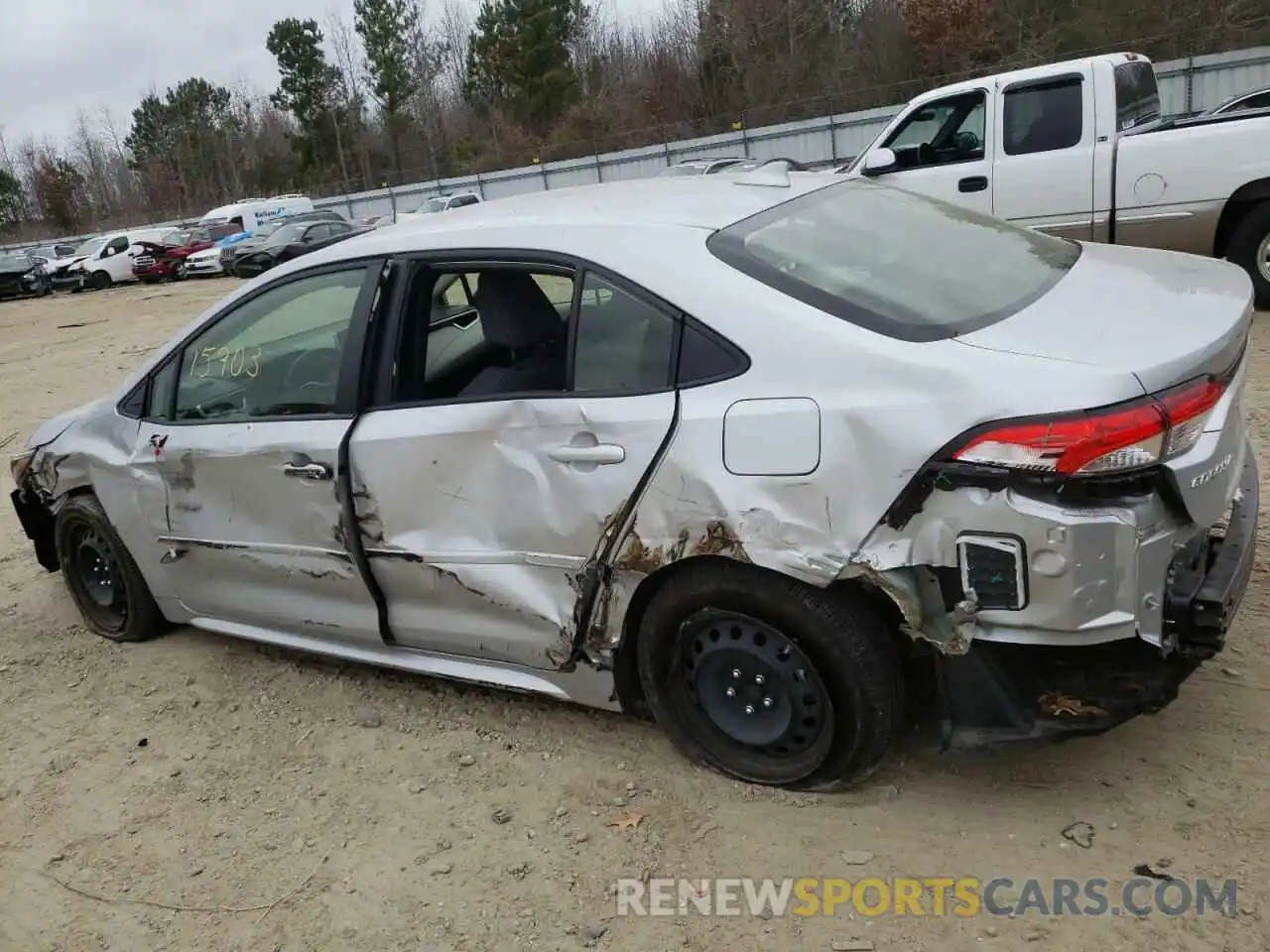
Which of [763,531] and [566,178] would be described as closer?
[763,531]

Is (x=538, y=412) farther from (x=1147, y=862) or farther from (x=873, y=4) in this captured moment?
(x=873, y=4)

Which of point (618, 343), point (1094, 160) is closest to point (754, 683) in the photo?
point (618, 343)

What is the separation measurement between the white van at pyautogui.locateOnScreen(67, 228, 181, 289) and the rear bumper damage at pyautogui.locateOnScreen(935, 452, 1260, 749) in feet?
95.6

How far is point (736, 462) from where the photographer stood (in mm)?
2592

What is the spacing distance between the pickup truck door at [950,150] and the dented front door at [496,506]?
6432 mm

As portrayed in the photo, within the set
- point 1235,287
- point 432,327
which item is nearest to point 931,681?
point 1235,287

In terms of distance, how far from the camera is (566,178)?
3872 cm

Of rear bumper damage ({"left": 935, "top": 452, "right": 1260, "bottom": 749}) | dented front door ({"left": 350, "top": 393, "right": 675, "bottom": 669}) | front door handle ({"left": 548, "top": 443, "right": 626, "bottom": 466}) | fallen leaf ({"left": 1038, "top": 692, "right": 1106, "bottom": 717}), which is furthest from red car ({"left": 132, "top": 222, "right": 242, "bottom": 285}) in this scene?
fallen leaf ({"left": 1038, "top": 692, "right": 1106, "bottom": 717})

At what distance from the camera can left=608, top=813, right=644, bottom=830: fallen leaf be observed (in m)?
2.93

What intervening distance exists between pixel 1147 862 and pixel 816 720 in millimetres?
847

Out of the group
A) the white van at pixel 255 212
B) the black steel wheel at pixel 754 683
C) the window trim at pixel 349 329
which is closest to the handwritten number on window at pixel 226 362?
the window trim at pixel 349 329

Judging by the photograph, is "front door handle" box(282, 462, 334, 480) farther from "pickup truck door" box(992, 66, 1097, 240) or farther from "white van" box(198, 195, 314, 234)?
"white van" box(198, 195, 314, 234)

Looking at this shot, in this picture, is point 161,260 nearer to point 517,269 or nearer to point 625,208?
point 517,269
